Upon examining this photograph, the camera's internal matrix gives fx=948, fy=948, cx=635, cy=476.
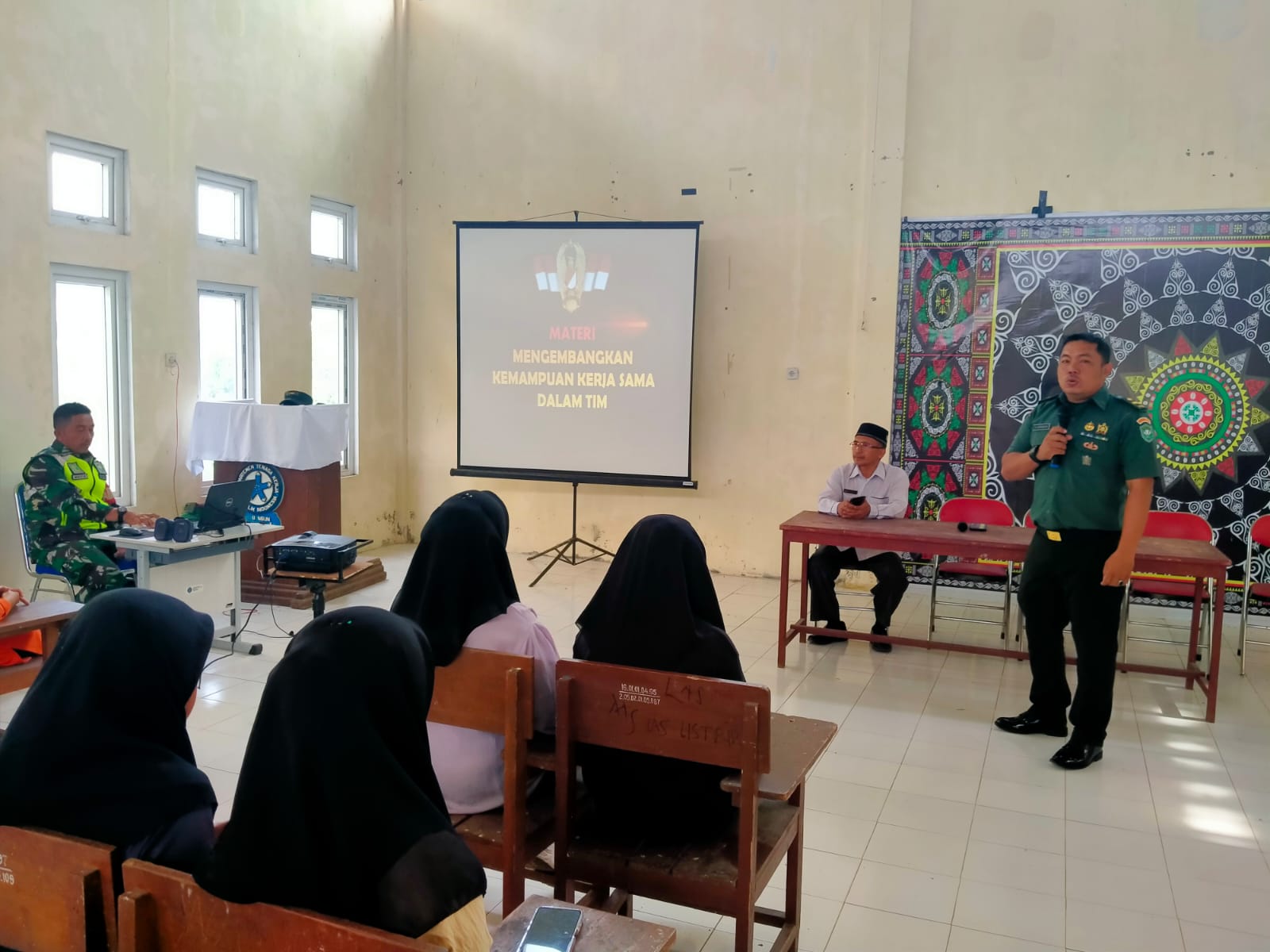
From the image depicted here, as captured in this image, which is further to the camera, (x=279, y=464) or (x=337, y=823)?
(x=279, y=464)

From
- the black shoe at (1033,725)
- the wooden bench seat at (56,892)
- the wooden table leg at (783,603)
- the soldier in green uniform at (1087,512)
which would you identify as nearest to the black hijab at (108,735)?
the wooden bench seat at (56,892)

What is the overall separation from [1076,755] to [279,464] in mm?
4547

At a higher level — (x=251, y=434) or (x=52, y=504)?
(x=251, y=434)

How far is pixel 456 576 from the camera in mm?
2328

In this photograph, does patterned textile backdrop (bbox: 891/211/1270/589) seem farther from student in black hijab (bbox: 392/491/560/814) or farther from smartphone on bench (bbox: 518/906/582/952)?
smartphone on bench (bbox: 518/906/582/952)

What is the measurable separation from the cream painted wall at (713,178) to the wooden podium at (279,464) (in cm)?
170

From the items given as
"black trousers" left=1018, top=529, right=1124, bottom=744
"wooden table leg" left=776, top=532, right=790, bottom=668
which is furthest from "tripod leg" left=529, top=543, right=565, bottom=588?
"black trousers" left=1018, top=529, right=1124, bottom=744

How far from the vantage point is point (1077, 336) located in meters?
3.50

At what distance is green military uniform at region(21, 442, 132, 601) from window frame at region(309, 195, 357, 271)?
2.84 m

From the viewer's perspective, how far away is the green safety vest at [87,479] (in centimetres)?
464

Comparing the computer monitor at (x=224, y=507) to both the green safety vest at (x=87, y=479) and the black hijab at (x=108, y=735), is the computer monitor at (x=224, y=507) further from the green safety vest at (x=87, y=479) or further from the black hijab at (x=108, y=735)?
the black hijab at (x=108, y=735)

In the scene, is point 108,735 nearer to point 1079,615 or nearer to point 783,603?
point 1079,615

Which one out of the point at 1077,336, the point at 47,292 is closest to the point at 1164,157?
the point at 1077,336

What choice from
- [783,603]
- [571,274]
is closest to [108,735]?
[783,603]
